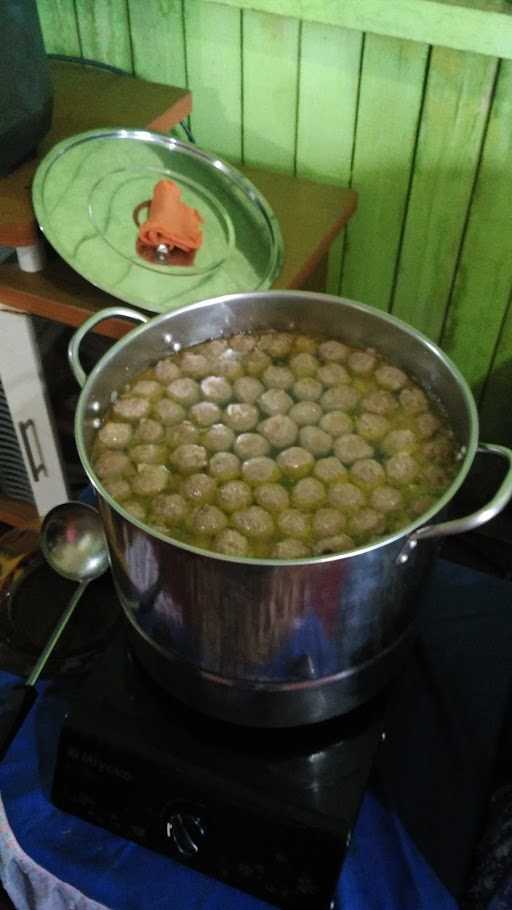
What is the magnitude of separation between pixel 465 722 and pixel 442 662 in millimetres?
64

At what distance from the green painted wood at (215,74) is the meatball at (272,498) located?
2.83 ft

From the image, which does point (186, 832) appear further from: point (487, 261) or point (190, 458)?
point (487, 261)

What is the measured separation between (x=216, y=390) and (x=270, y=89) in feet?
2.30

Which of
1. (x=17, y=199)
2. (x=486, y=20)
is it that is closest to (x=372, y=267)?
(x=486, y=20)

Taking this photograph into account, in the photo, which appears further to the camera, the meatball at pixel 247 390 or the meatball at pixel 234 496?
the meatball at pixel 247 390

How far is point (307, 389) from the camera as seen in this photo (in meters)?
0.87

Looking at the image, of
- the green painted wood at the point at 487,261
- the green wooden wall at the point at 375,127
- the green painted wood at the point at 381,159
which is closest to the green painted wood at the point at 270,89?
the green wooden wall at the point at 375,127

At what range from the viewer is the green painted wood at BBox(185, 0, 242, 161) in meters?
1.29

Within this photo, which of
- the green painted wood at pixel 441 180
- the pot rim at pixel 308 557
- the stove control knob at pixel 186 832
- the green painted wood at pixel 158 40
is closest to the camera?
the pot rim at pixel 308 557

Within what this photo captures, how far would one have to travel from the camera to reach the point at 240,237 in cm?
117

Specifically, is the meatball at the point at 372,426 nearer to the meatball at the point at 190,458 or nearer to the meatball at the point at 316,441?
the meatball at the point at 316,441

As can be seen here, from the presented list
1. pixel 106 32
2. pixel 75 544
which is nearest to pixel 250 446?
pixel 75 544

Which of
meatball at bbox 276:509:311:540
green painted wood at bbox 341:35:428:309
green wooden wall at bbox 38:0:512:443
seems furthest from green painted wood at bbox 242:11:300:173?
meatball at bbox 276:509:311:540

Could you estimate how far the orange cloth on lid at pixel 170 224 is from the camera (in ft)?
3.57
